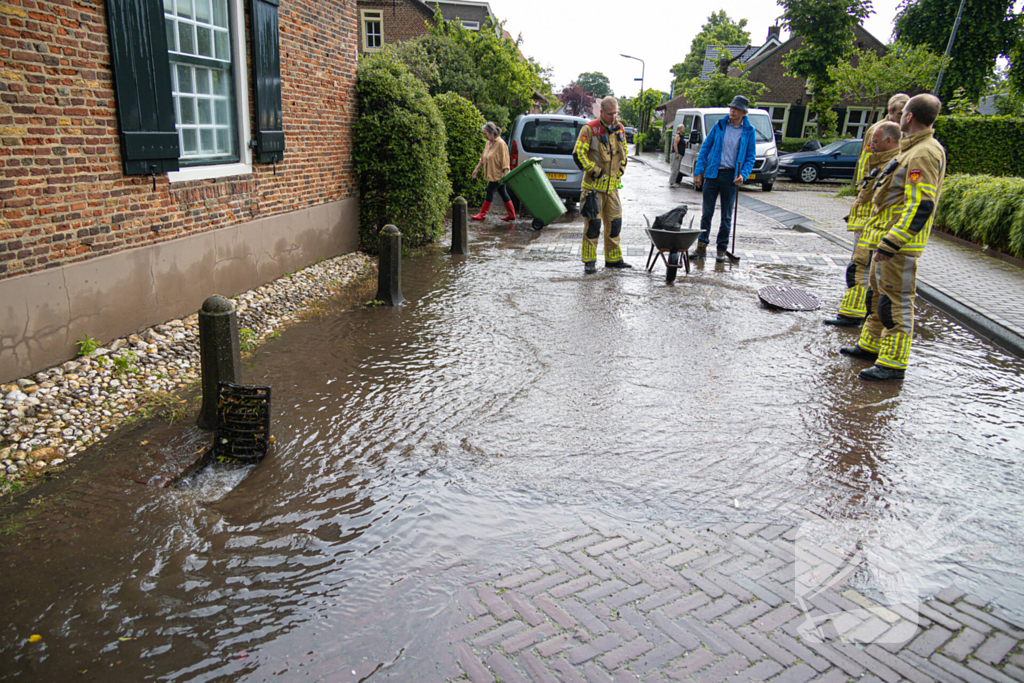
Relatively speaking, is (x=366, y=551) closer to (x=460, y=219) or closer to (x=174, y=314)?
(x=174, y=314)

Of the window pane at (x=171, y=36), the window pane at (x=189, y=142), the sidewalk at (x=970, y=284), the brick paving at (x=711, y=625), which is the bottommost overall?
the brick paving at (x=711, y=625)

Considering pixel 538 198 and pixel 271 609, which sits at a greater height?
pixel 538 198

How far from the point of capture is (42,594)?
2.78 metres

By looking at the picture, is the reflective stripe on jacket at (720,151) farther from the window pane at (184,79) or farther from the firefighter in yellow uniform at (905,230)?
the window pane at (184,79)

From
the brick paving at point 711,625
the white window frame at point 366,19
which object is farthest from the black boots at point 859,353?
the white window frame at point 366,19

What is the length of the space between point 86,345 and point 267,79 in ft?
12.1

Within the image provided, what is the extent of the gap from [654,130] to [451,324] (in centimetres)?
5662

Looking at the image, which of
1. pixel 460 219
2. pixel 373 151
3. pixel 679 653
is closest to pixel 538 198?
pixel 460 219

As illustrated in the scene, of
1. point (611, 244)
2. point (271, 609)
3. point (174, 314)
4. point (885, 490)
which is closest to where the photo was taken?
point (271, 609)

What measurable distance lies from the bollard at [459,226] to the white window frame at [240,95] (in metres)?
3.40

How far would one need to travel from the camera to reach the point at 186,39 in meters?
A: 6.07

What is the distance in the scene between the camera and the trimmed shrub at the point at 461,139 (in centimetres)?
1359

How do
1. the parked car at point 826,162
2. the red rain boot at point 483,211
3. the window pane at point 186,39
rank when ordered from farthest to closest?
the parked car at point 826,162 < the red rain boot at point 483,211 < the window pane at point 186,39

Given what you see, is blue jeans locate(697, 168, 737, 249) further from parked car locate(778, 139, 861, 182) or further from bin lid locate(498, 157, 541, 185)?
parked car locate(778, 139, 861, 182)
